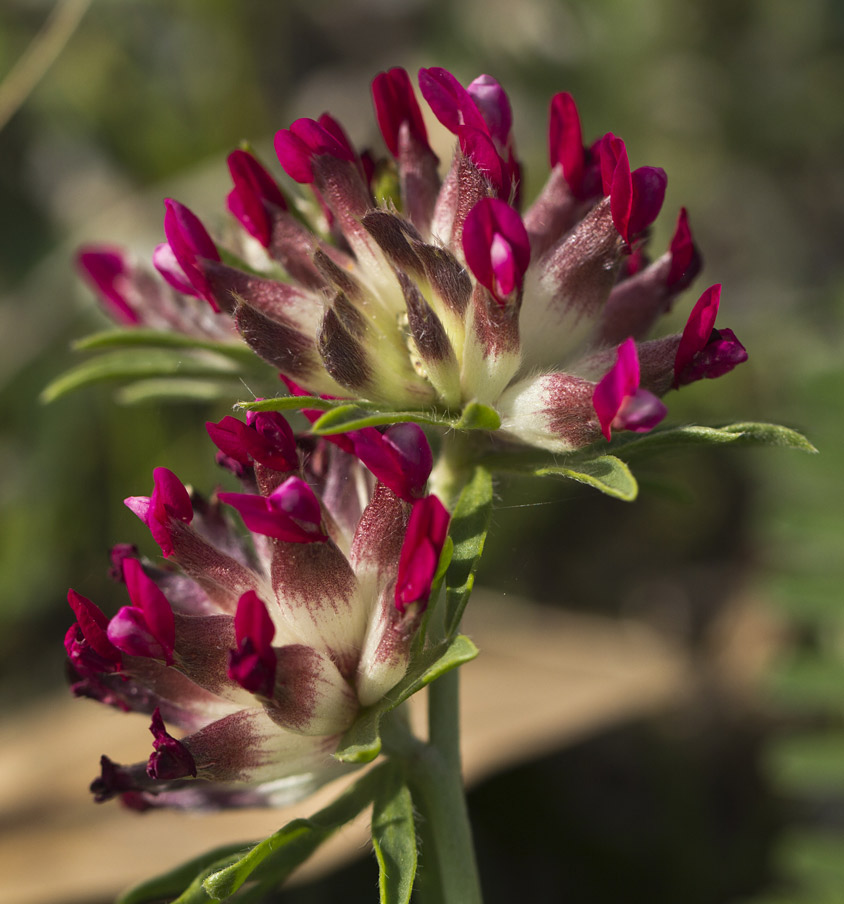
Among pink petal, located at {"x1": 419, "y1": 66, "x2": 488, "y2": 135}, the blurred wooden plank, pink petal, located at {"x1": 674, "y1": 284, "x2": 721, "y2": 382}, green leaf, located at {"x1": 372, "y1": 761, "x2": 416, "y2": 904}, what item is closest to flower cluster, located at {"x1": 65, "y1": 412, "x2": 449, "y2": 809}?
green leaf, located at {"x1": 372, "y1": 761, "x2": 416, "y2": 904}

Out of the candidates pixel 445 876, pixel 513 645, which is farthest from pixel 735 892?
pixel 445 876

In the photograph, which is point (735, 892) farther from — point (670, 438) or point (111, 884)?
point (670, 438)

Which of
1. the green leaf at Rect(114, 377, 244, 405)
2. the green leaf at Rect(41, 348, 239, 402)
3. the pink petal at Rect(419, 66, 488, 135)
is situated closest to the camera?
the pink petal at Rect(419, 66, 488, 135)

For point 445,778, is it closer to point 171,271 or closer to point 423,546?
point 423,546

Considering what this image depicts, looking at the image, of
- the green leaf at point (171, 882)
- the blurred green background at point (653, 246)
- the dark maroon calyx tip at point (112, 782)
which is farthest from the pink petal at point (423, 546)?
the blurred green background at point (653, 246)

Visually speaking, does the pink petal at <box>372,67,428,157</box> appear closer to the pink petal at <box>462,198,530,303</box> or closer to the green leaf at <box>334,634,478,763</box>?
the pink petal at <box>462,198,530,303</box>

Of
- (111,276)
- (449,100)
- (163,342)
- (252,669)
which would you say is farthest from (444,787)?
(111,276)

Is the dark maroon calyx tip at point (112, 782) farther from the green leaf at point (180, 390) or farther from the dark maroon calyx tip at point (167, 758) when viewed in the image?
the green leaf at point (180, 390)
